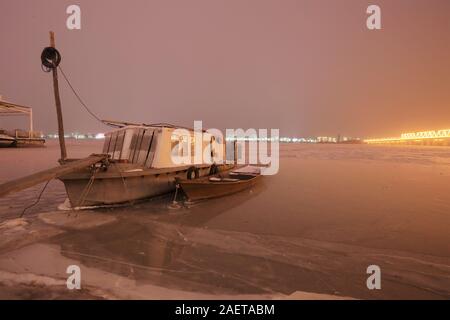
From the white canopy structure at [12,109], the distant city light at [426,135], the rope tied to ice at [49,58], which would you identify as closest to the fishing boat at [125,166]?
the rope tied to ice at [49,58]

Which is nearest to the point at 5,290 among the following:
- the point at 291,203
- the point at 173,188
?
the point at 173,188

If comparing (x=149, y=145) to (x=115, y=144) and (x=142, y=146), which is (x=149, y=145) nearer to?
(x=142, y=146)

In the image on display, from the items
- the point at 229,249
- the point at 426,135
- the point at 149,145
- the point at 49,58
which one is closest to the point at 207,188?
the point at 149,145

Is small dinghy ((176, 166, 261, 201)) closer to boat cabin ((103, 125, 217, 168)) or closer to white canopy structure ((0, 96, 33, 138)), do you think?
boat cabin ((103, 125, 217, 168))

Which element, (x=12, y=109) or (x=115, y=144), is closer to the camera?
(x=115, y=144)

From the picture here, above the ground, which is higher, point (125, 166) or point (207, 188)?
point (125, 166)

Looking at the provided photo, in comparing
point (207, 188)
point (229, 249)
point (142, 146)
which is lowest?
point (229, 249)

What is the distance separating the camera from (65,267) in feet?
17.0

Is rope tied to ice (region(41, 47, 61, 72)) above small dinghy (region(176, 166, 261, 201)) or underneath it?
above

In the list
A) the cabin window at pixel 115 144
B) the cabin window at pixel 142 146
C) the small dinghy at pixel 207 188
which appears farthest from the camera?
the cabin window at pixel 115 144

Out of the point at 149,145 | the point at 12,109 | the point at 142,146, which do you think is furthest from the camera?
the point at 12,109

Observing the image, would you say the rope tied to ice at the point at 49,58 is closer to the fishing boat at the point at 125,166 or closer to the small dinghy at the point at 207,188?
the fishing boat at the point at 125,166

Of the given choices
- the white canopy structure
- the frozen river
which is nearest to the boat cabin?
the frozen river
